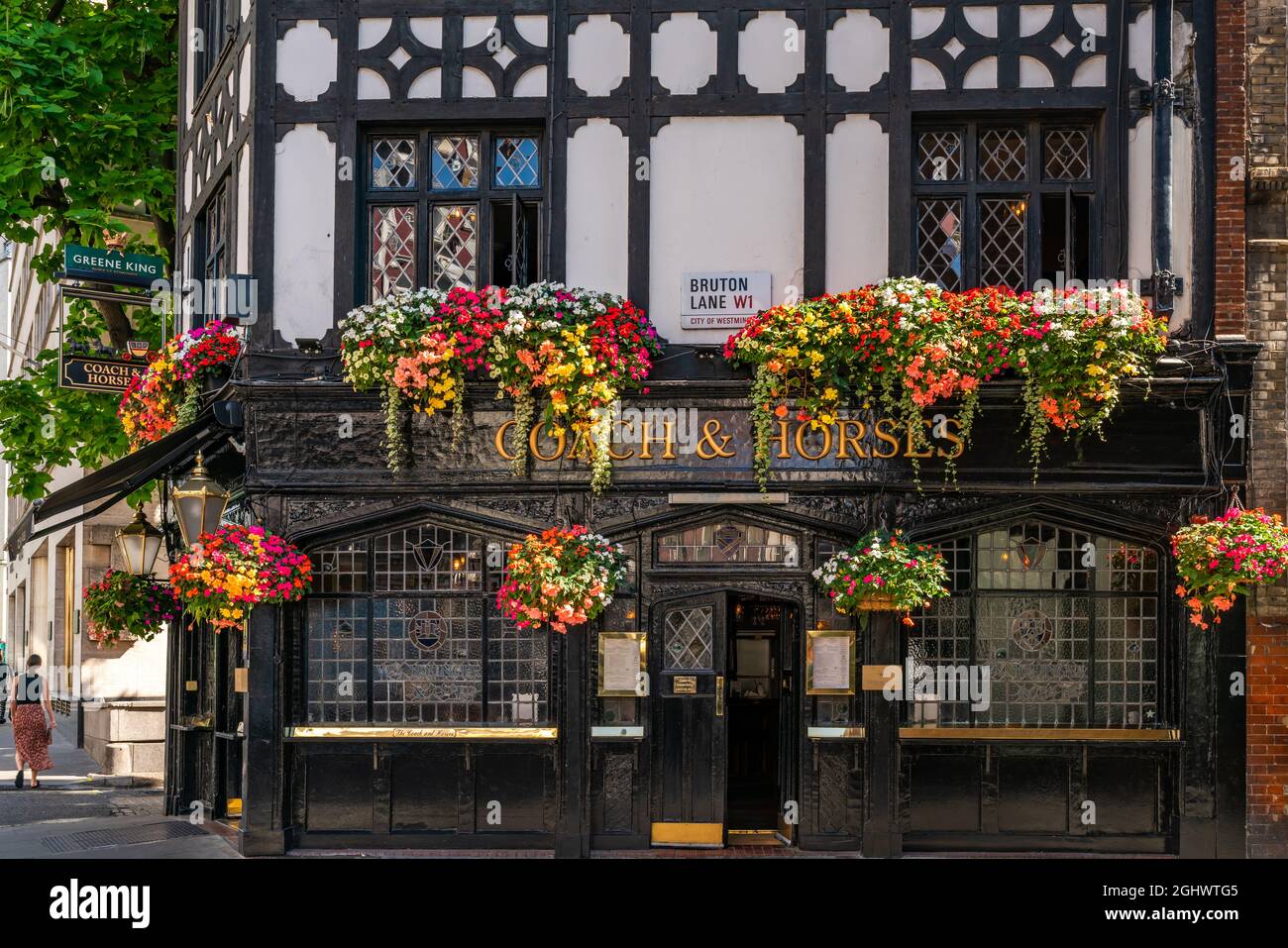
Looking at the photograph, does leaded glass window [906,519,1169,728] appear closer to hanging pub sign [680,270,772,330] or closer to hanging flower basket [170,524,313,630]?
hanging pub sign [680,270,772,330]

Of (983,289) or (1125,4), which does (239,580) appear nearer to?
(983,289)

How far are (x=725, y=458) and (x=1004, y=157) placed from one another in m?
3.73

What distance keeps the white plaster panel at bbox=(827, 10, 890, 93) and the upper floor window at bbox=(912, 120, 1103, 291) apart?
67 centimetres

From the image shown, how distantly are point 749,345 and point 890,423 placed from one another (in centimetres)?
141

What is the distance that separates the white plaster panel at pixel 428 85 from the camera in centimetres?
1214

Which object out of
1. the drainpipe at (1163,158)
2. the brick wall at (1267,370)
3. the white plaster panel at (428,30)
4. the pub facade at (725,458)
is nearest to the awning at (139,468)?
the pub facade at (725,458)

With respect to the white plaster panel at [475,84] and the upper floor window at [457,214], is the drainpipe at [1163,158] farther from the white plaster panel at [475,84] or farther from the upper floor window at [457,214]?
the white plaster panel at [475,84]

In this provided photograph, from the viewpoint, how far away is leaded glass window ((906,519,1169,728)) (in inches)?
466

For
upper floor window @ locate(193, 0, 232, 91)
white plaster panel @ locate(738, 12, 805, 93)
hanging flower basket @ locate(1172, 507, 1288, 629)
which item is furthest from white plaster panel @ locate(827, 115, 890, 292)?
upper floor window @ locate(193, 0, 232, 91)

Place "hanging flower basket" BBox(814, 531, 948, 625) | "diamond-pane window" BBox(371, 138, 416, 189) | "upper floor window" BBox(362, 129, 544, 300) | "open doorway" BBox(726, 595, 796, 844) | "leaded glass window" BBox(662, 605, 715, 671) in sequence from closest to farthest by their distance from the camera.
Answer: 1. "hanging flower basket" BBox(814, 531, 948, 625)
2. "leaded glass window" BBox(662, 605, 715, 671)
3. "upper floor window" BBox(362, 129, 544, 300)
4. "diamond-pane window" BBox(371, 138, 416, 189)
5. "open doorway" BBox(726, 595, 796, 844)

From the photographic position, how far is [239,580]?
1127cm

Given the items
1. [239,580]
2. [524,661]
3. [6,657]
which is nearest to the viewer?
[239,580]

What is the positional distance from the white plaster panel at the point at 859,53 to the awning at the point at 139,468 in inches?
243

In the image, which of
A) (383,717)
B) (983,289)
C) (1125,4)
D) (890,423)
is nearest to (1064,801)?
(890,423)
